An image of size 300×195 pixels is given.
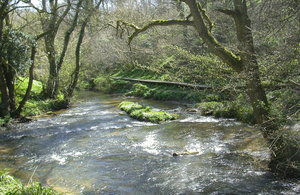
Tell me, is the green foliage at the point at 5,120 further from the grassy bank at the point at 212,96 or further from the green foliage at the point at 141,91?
the green foliage at the point at 141,91

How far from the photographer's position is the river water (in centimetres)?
604

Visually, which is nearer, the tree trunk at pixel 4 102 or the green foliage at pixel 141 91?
the tree trunk at pixel 4 102

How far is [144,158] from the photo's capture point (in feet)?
26.0

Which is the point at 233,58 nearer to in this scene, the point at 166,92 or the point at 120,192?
the point at 120,192

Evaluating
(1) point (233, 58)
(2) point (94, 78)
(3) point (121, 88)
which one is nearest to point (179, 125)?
(1) point (233, 58)

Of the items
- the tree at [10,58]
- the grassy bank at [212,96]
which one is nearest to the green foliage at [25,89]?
the tree at [10,58]

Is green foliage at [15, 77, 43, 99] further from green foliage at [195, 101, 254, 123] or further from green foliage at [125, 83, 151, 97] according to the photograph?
green foliage at [195, 101, 254, 123]

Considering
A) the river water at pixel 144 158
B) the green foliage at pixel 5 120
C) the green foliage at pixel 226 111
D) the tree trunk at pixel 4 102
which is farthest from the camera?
the tree trunk at pixel 4 102

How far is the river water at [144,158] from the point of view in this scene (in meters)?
6.04

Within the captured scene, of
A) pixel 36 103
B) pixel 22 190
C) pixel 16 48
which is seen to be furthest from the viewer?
pixel 36 103

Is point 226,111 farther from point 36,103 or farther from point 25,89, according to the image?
point 25,89

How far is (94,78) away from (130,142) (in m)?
23.7

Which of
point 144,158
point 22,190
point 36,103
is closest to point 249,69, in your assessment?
point 144,158

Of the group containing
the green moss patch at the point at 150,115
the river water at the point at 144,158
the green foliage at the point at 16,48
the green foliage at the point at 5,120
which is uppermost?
the green foliage at the point at 16,48
